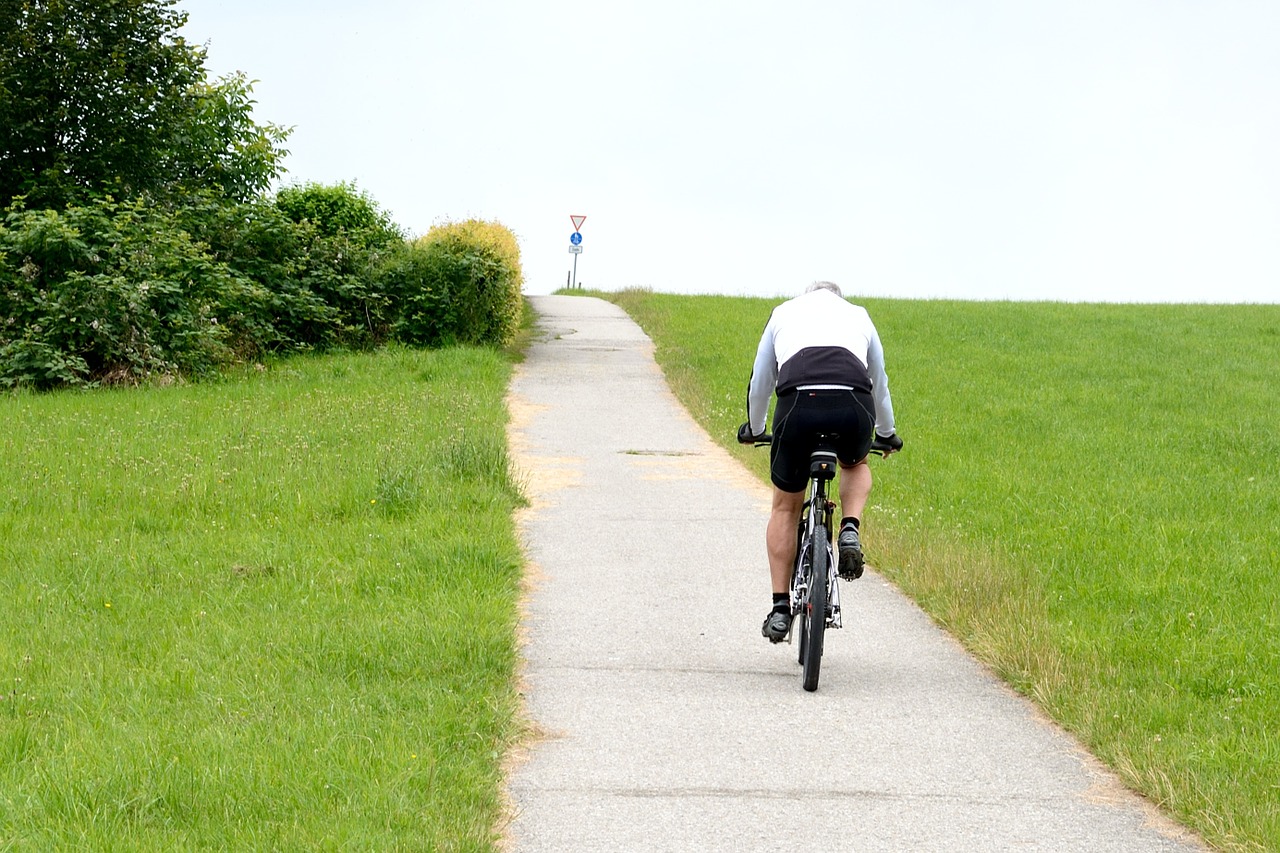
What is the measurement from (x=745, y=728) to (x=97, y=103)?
27.1 metres

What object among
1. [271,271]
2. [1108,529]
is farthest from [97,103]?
[1108,529]

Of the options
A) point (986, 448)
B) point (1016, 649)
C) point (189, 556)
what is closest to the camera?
point (1016, 649)

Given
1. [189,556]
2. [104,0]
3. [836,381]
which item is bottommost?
[189,556]

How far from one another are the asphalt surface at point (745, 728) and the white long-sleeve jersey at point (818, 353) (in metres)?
1.33

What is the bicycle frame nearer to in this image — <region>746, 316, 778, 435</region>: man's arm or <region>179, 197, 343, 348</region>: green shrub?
<region>746, 316, 778, 435</region>: man's arm

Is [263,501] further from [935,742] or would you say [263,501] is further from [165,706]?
[935,742]

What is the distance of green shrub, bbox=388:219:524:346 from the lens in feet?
74.2

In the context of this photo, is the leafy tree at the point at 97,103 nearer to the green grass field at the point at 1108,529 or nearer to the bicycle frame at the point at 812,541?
the green grass field at the point at 1108,529

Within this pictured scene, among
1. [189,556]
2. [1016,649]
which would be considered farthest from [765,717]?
[189,556]

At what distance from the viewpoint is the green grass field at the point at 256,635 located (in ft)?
15.5

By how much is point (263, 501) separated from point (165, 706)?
200 inches

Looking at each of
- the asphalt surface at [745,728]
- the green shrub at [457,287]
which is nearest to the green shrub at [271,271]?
the green shrub at [457,287]

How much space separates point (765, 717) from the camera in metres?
6.19

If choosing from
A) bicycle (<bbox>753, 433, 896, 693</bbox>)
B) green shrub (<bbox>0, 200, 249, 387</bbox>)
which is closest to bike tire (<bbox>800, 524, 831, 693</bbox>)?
bicycle (<bbox>753, 433, 896, 693</bbox>)
